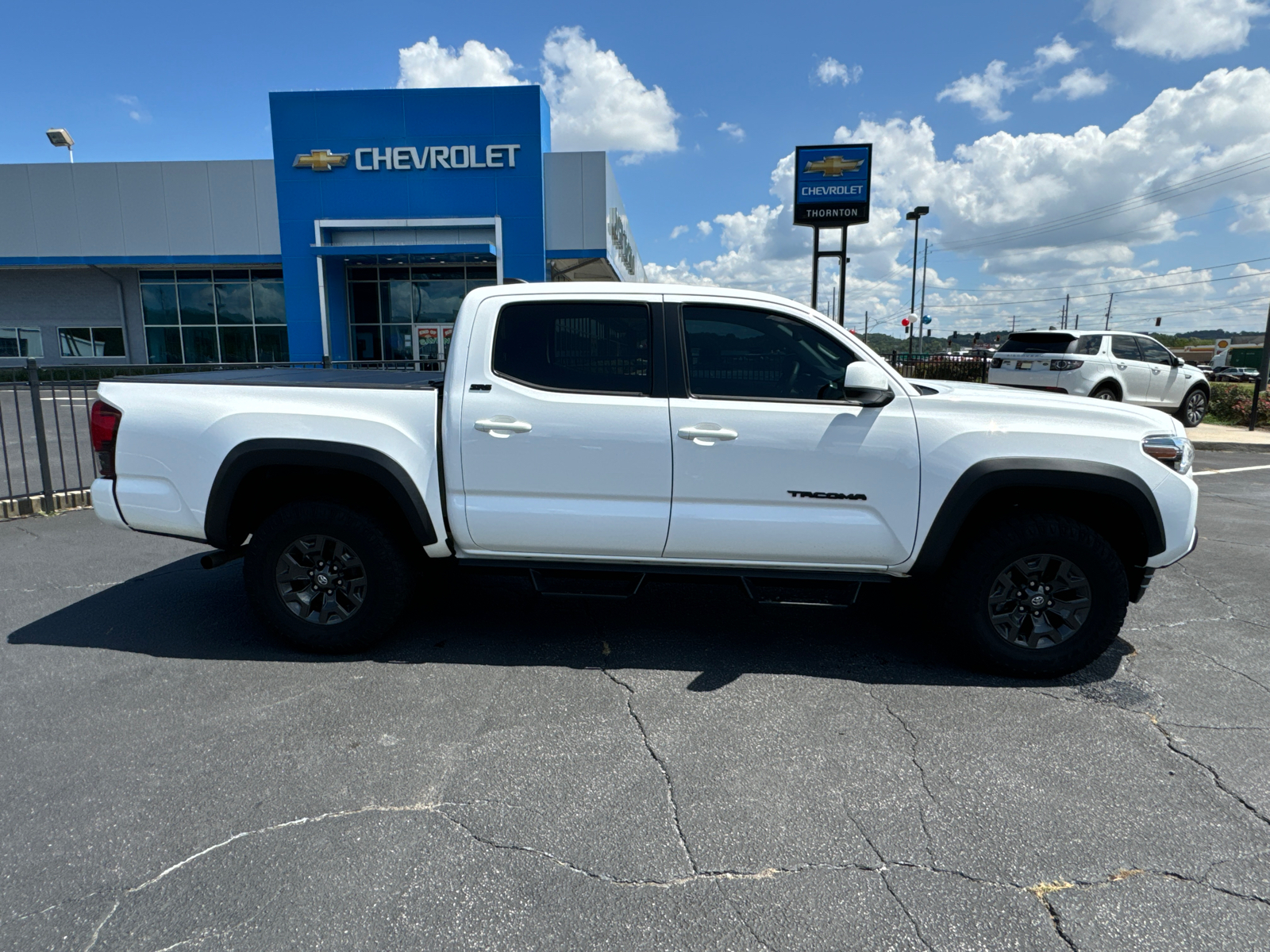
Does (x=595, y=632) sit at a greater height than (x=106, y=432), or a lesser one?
lesser

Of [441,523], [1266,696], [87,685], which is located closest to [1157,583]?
[1266,696]

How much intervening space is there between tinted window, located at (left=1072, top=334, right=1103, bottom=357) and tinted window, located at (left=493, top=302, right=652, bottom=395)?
13324 mm

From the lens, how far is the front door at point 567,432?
3.79 m

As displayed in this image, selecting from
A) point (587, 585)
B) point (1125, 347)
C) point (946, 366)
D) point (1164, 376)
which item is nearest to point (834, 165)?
point (946, 366)

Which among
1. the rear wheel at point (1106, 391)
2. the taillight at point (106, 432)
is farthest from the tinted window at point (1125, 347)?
the taillight at point (106, 432)

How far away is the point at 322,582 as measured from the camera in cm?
410

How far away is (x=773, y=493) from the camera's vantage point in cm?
379

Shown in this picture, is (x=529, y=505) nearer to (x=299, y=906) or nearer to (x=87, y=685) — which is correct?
(x=299, y=906)

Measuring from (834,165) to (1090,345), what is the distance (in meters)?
7.83

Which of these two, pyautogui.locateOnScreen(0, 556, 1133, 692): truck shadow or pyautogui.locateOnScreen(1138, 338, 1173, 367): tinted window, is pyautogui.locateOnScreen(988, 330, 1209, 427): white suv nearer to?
pyautogui.locateOnScreen(1138, 338, 1173, 367): tinted window

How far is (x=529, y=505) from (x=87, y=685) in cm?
234

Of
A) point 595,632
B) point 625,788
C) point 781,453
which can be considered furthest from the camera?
point 595,632

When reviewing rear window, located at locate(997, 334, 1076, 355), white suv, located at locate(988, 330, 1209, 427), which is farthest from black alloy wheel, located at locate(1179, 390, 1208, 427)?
rear window, located at locate(997, 334, 1076, 355)

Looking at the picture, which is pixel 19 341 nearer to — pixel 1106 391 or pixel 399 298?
pixel 399 298
